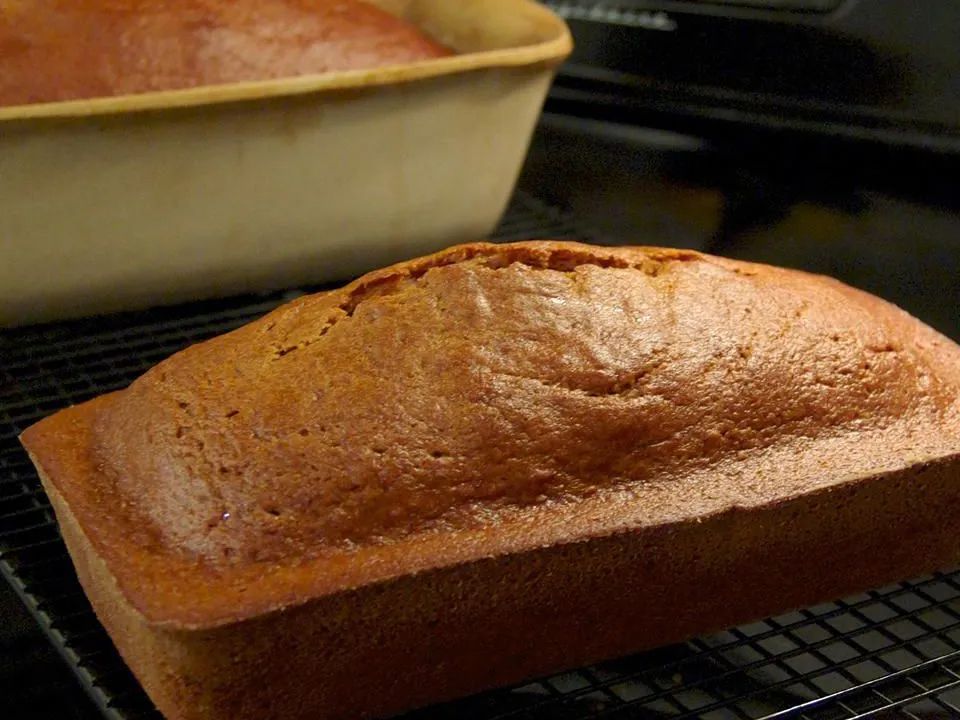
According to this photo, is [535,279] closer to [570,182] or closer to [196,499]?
[196,499]

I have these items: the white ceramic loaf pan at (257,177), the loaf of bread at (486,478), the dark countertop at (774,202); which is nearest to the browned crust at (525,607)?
the loaf of bread at (486,478)

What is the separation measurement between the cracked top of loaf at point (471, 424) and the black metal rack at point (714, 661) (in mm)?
116

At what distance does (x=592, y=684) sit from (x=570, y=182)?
108 cm

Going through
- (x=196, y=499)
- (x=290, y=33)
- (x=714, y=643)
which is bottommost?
(x=714, y=643)

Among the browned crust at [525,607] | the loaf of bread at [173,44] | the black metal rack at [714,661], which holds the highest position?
the loaf of bread at [173,44]

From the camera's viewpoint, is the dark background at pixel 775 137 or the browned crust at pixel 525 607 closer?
the browned crust at pixel 525 607

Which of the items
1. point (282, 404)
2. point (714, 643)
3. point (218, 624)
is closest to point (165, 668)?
point (218, 624)

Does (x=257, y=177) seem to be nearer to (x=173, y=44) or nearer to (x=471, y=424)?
(x=173, y=44)

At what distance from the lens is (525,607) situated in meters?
0.93

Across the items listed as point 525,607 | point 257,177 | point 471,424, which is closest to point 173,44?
point 257,177

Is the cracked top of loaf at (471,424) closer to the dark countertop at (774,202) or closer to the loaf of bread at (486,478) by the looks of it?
the loaf of bread at (486,478)

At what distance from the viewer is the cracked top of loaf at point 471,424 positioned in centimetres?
88

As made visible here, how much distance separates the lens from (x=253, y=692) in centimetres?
85

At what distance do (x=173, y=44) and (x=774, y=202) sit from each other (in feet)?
2.88
